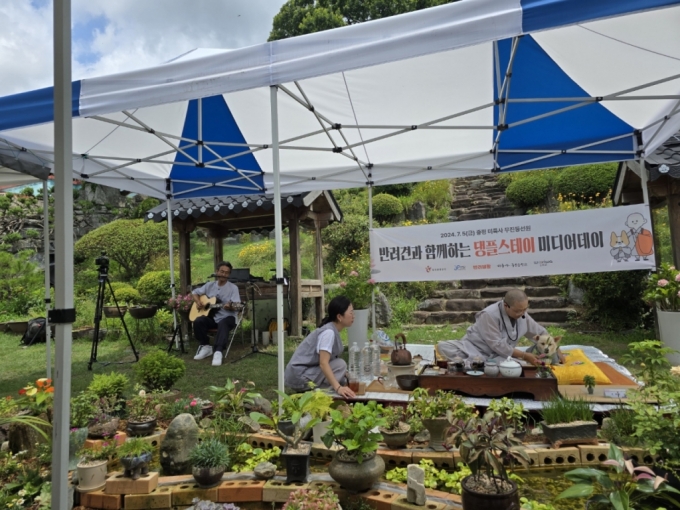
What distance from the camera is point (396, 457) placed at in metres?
2.41

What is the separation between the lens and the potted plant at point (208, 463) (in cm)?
213

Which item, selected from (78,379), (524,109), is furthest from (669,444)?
(78,379)

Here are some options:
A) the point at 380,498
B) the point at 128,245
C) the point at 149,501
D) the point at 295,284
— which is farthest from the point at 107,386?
the point at 128,245

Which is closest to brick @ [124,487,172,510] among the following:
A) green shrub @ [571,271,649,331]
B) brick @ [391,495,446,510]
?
brick @ [391,495,446,510]

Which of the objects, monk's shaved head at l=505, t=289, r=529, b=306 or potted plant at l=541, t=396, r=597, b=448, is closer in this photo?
potted plant at l=541, t=396, r=597, b=448

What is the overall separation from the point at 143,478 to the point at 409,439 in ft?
4.91

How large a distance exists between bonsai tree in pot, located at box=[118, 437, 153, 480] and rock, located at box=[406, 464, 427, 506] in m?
1.36

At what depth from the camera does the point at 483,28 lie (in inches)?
85.8

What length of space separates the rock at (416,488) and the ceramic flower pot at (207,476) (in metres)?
0.95

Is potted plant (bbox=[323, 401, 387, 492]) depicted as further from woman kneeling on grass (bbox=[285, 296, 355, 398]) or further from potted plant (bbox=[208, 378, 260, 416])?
woman kneeling on grass (bbox=[285, 296, 355, 398])

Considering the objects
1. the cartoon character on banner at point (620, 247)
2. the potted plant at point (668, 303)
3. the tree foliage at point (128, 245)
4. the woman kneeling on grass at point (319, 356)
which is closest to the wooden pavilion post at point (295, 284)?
the woman kneeling on grass at point (319, 356)

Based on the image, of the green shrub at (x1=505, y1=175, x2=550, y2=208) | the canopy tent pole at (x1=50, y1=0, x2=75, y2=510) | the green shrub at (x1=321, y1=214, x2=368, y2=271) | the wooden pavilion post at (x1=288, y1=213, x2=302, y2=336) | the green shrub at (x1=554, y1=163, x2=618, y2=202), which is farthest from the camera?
the green shrub at (x1=321, y1=214, x2=368, y2=271)

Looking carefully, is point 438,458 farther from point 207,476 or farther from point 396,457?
point 207,476

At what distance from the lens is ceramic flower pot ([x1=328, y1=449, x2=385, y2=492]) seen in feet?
6.44
